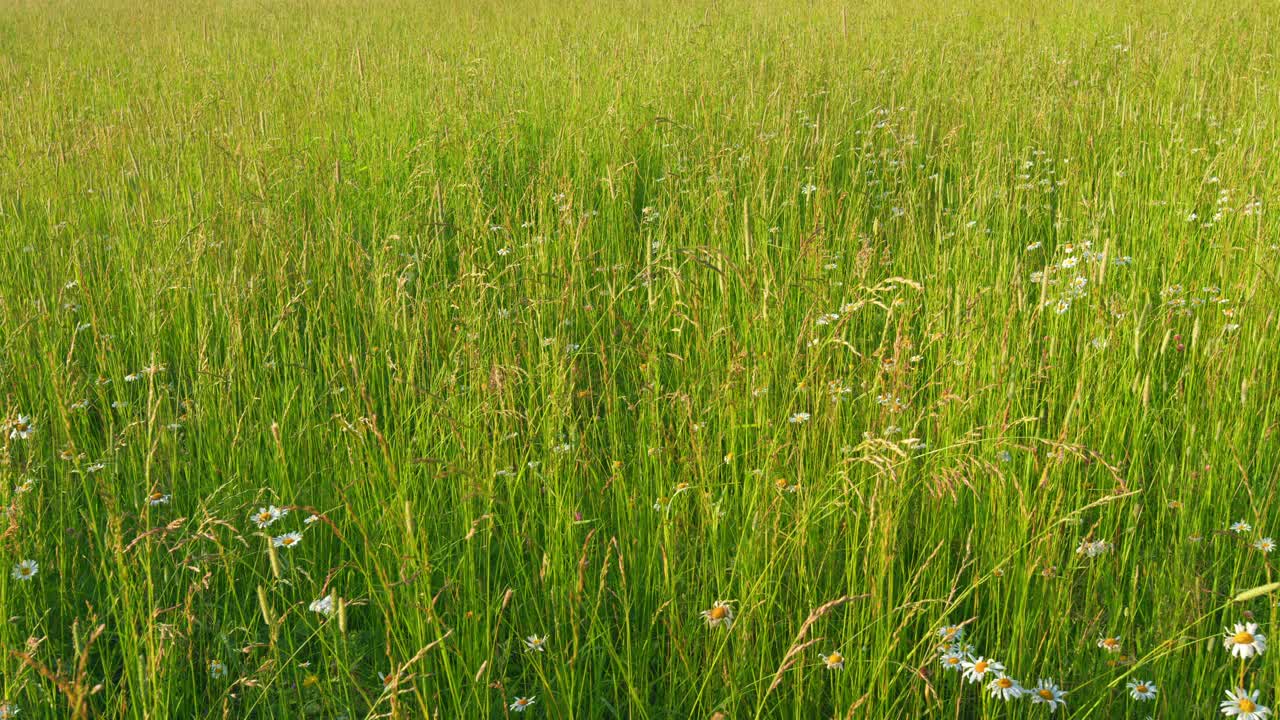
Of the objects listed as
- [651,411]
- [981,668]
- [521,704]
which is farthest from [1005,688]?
[651,411]

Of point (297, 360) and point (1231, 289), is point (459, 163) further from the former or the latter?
point (1231, 289)

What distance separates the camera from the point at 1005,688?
1280 mm

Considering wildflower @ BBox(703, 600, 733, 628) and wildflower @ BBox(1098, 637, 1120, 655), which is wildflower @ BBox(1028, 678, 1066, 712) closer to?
wildflower @ BBox(1098, 637, 1120, 655)

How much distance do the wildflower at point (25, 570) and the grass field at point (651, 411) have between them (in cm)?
2

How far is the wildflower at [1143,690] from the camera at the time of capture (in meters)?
1.31

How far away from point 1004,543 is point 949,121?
3296 mm

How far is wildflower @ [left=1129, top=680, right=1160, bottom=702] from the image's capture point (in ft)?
4.29

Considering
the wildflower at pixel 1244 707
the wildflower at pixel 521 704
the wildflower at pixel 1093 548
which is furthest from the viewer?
the wildflower at pixel 1093 548

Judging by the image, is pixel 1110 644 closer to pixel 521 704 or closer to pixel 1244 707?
pixel 1244 707

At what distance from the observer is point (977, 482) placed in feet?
5.62

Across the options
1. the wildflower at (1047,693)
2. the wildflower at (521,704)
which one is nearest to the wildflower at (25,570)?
the wildflower at (521,704)

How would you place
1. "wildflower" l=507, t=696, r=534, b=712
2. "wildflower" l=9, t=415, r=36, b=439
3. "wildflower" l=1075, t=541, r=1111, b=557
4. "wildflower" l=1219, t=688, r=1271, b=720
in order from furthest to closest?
"wildflower" l=9, t=415, r=36, b=439, "wildflower" l=1075, t=541, r=1111, b=557, "wildflower" l=507, t=696, r=534, b=712, "wildflower" l=1219, t=688, r=1271, b=720

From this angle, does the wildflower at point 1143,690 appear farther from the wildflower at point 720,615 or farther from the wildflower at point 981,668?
the wildflower at point 720,615

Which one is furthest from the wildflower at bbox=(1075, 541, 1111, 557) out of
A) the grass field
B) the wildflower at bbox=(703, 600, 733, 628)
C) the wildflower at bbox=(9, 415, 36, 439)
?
the wildflower at bbox=(9, 415, 36, 439)
